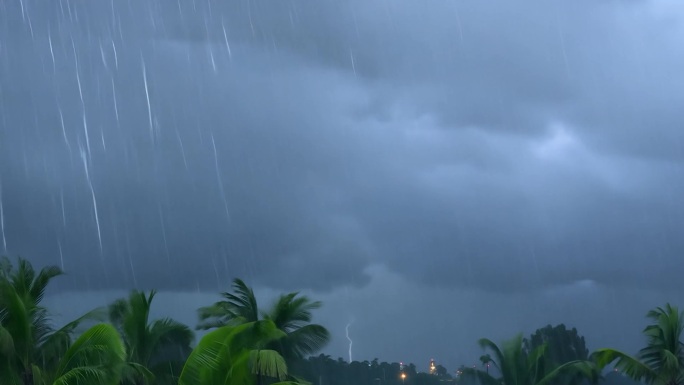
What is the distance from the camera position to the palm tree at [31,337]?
22391 millimetres

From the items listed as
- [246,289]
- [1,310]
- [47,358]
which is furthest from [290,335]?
[1,310]

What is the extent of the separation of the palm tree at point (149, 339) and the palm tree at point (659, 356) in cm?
1715

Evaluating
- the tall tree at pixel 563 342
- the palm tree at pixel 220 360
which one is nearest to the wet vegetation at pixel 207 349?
the palm tree at pixel 220 360

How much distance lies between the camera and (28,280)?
28.0m

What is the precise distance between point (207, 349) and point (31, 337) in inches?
292

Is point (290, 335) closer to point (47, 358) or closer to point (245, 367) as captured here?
point (47, 358)

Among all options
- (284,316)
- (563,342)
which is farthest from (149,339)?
(563,342)

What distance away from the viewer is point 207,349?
73.6 feet

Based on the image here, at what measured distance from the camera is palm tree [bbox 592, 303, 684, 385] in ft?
128

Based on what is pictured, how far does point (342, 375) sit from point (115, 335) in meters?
42.8

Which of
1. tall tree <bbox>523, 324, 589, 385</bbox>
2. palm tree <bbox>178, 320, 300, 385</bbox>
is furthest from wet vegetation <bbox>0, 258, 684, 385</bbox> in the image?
tall tree <bbox>523, 324, 589, 385</bbox>

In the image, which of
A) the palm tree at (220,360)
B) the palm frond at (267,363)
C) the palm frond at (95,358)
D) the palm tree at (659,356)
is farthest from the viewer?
the palm tree at (659,356)

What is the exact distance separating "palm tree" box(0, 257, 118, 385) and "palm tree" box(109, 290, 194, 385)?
2.91 meters

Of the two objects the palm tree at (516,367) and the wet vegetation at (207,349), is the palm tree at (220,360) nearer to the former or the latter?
the wet vegetation at (207,349)
